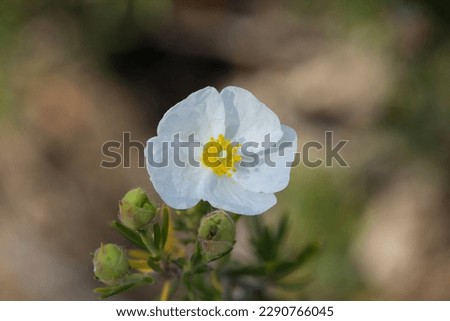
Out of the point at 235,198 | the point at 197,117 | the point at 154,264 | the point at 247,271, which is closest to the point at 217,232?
the point at 235,198

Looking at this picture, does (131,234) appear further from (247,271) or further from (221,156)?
(247,271)

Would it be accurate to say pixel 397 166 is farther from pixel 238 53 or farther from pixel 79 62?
pixel 79 62

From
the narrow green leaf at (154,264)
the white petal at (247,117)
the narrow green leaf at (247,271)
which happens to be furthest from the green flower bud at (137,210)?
the narrow green leaf at (247,271)

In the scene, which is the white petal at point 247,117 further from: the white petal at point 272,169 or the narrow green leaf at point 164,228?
the narrow green leaf at point 164,228

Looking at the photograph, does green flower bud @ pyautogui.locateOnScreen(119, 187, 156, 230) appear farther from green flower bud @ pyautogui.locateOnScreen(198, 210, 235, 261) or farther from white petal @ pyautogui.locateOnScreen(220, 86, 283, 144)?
white petal @ pyautogui.locateOnScreen(220, 86, 283, 144)

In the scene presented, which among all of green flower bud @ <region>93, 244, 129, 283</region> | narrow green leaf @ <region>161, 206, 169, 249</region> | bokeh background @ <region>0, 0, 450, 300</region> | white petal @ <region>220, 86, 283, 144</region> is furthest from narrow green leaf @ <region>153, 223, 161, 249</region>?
bokeh background @ <region>0, 0, 450, 300</region>
